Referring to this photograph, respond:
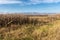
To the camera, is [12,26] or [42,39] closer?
[42,39]

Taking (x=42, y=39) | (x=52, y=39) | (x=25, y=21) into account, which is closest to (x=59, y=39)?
(x=52, y=39)

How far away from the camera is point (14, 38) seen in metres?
12.2

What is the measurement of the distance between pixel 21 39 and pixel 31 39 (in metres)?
0.58

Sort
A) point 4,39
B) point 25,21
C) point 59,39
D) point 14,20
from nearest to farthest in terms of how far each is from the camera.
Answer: point 59,39, point 4,39, point 14,20, point 25,21

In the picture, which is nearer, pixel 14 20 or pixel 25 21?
pixel 14 20

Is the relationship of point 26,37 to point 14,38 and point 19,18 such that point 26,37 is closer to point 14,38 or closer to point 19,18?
point 14,38

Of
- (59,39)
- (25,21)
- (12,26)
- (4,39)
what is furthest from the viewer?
(25,21)

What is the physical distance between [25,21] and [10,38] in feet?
30.3

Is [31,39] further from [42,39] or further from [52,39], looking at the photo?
[52,39]

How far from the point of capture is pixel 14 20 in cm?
1873

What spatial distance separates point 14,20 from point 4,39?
276 inches

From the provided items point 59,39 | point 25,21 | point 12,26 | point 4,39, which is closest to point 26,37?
point 4,39

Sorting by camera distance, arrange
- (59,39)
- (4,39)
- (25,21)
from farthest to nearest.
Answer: (25,21), (4,39), (59,39)

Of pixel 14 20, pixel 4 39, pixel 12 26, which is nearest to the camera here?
pixel 4 39
